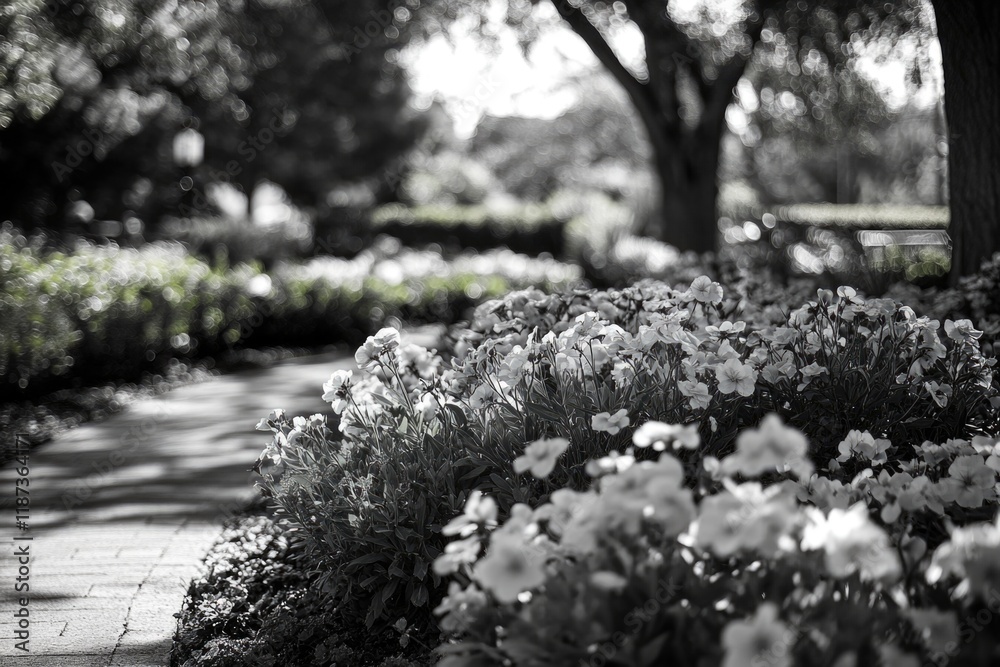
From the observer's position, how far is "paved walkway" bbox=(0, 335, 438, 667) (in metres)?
2.89

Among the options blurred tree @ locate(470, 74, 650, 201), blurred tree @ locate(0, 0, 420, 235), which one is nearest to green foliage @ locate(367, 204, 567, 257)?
blurred tree @ locate(0, 0, 420, 235)

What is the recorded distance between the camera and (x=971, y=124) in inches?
195

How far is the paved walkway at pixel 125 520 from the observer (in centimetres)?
289

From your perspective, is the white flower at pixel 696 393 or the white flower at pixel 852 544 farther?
the white flower at pixel 696 393

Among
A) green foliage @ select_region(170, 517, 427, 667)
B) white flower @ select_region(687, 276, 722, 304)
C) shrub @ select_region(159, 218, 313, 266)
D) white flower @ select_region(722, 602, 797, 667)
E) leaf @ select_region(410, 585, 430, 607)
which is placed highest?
shrub @ select_region(159, 218, 313, 266)

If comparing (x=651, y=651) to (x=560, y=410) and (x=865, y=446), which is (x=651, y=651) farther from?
(x=560, y=410)

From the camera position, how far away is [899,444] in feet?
9.84

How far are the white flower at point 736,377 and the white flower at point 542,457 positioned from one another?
2.91ft

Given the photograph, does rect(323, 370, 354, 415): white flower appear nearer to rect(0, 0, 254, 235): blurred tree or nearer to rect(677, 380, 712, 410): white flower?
rect(677, 380, 712, 410): white flower

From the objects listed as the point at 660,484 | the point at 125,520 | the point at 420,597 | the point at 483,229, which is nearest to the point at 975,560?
the point at 660,484

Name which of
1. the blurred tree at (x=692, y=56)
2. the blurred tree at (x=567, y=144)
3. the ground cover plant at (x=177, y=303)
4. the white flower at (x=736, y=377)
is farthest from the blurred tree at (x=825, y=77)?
the blurred tree at (x=567, y=144)

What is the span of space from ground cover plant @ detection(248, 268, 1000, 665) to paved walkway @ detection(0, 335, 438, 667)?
0.64 metres

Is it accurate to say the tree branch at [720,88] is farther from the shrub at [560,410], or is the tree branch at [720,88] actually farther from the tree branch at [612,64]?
the shrub at [560,410]

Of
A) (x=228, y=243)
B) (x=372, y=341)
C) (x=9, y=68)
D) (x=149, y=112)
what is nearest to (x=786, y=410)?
(x=372, y=341)
